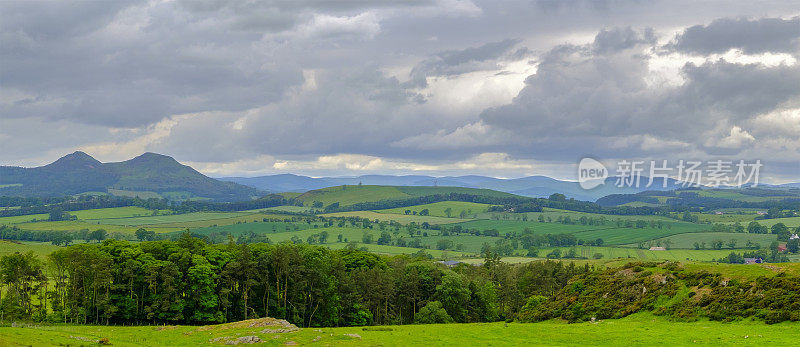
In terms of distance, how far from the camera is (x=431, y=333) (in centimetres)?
6300

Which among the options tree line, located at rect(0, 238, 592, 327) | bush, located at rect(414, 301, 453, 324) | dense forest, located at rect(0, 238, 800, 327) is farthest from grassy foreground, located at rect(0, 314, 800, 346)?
bush, located at rect(414, 301, 453, 324)

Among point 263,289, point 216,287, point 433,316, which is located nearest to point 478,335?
point 433,316

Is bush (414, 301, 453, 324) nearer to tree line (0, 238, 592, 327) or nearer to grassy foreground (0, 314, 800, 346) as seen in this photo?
tree line (0, 238, 592, 327)

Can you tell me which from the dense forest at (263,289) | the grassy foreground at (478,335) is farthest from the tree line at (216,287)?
the grassy foreground at (478,335)

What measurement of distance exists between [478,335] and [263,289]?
4185 cm

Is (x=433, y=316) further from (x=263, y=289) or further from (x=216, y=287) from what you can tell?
(x=216, y=287)

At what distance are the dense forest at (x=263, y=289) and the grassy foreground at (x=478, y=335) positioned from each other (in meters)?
10.2

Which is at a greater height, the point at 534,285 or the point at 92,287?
the point at 92,287

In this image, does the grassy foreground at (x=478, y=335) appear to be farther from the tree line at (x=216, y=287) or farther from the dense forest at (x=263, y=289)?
the tree line at (x=216, y=287)

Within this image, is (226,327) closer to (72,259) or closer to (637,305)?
(72,259)

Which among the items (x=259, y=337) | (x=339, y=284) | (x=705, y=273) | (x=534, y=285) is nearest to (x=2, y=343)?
(x=259, y=337)

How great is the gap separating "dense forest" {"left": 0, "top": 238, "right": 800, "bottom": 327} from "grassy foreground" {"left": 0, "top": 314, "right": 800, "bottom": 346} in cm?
1022

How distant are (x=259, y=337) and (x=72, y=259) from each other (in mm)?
43313

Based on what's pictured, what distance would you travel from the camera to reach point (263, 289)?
291ft
